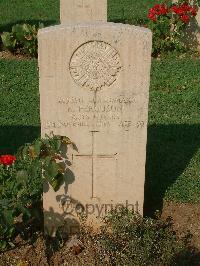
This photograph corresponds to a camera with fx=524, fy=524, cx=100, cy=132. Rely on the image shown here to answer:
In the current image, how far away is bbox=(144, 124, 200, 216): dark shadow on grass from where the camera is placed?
523cm

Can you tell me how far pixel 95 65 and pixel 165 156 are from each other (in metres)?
2.37

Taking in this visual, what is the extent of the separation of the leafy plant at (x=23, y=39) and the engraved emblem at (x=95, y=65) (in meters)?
5.59

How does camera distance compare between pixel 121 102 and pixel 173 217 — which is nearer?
pixel 121 102

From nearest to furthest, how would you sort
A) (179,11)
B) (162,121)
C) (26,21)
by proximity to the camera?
(162,121)
(179,11)
(26,21)

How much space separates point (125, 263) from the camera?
392 centimetres

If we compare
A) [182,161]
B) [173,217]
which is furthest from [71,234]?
[182,161]

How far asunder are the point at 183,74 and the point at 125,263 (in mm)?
5322

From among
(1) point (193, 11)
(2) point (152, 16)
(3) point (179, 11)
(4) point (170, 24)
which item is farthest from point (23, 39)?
(1) point (193, 11)

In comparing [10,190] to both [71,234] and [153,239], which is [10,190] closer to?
[71,234]

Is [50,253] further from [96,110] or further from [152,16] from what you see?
[152,16]

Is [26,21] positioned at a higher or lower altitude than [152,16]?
lower

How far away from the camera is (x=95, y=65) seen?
3.97 meters

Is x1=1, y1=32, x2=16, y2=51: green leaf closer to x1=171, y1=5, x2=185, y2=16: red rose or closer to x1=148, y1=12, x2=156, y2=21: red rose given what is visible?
x1=148, y1=12, x2=156, y2=21: red rose

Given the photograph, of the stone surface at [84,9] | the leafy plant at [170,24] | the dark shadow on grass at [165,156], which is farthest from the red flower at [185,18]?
the dark shadow on grass at [165,156]
